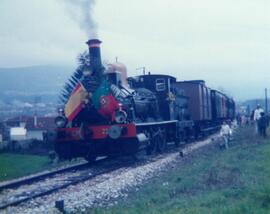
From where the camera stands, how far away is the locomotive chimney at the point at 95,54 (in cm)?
1594

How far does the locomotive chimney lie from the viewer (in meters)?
15.9

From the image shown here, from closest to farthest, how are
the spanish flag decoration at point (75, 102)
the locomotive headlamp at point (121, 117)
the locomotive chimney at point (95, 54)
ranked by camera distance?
1. the locomotive headlamp at point (121, 117)
2. the locomotive chimney at point (95, 54)
3. the spanish flag decoration at point (75, 102)

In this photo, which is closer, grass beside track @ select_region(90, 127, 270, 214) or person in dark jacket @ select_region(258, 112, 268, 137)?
grass beside track @ select_region(90, 127, 270, 214)

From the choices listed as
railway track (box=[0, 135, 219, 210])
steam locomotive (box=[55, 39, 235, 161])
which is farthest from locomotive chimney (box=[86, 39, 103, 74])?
railway track (box=[0, 135, 219, 210])

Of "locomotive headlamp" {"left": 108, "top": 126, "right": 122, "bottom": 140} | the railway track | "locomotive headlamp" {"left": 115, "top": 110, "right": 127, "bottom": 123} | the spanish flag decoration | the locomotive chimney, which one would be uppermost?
the locomotive chimney

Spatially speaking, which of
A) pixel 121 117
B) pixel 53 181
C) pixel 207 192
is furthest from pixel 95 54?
pixel 207 192

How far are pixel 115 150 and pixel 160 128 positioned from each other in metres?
4.42

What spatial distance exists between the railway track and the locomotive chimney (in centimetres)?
351

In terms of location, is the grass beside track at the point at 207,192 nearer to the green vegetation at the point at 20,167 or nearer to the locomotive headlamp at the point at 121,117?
the locomotive headlamp at the point at 121,117

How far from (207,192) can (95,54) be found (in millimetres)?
8008

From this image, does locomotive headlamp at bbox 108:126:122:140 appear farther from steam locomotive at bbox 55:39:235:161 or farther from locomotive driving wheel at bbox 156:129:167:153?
locomotive driving wheel at bbox 156:129:167:153

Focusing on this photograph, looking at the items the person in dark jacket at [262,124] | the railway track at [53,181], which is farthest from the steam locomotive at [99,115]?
the person in dark jacket at [262,124]

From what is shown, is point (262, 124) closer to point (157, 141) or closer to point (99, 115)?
point (157, 141)

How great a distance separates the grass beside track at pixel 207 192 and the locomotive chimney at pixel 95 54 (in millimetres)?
5116
